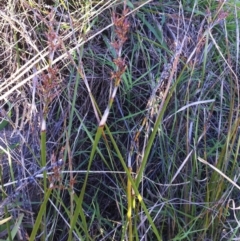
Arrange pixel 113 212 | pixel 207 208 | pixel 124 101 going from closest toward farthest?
pixel 207 208 → pixel 113 212 → pixel 124 101

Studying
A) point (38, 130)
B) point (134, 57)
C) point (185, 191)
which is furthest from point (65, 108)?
point (185, 191)

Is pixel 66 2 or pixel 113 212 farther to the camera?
pixel 66 2

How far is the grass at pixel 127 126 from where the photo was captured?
3.39ft

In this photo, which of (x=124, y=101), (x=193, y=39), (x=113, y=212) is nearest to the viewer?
(x=113, y=212)

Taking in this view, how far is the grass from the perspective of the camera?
103cm

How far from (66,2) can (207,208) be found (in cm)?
68

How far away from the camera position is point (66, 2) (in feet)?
4.36

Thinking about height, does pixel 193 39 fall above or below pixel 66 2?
below

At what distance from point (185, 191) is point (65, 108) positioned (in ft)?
1.16

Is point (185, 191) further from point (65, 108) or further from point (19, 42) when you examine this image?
point (19, 42)

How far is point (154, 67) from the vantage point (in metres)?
1.28

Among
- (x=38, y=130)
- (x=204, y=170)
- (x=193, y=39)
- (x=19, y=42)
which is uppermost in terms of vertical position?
(x=19, y=42)

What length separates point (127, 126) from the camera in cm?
119

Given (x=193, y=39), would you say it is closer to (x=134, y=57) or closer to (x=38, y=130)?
(x=134, y=57)
